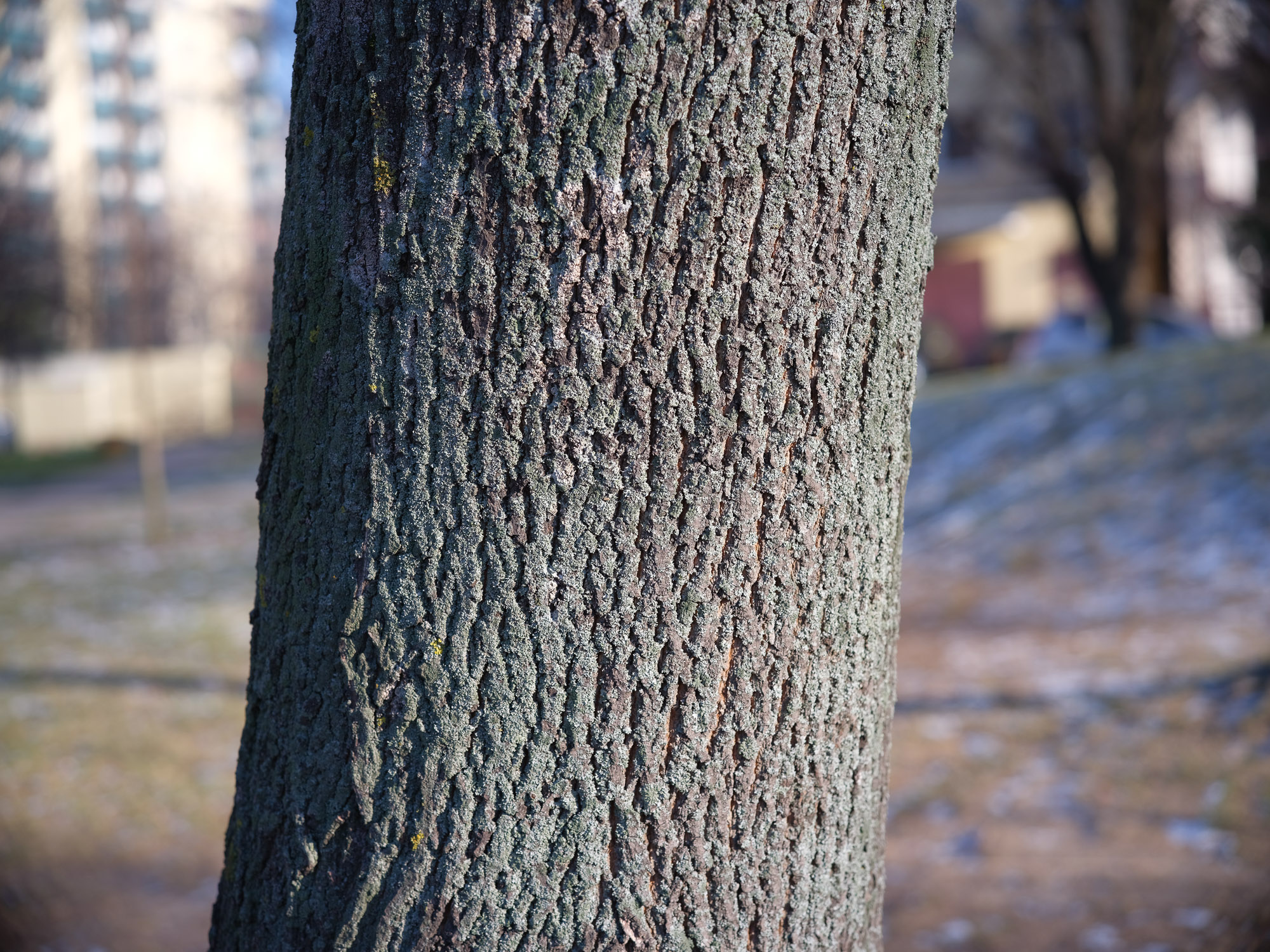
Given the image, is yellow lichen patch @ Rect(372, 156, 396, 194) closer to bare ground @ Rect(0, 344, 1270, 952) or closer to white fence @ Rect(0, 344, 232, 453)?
bare ground @ Rect(0, 344, 1270, 952)

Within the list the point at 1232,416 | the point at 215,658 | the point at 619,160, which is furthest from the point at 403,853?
the point at 1232,416

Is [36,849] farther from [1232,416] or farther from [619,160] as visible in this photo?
[1232,416]

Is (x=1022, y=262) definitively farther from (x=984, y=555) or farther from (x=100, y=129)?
(x=984, y=555)

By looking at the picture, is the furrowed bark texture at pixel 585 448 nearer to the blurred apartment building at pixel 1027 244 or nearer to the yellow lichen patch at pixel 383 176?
the yellow lichen patch at pixel 383 176

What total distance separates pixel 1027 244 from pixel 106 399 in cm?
2770

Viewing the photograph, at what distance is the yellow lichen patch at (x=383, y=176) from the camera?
1.37 metres

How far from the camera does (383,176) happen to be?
138 centimetres

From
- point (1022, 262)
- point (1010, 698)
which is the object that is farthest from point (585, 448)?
point (1022, 262)

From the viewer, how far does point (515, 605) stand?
1.41 meters

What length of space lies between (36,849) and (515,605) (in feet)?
13.8

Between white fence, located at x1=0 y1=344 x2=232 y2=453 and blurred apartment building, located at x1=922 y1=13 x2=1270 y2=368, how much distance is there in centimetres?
2055

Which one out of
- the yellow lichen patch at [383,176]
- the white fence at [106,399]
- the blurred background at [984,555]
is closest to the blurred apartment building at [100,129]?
the blurred background at [984,555]

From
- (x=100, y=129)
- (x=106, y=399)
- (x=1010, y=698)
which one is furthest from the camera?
(x=106, y=399)

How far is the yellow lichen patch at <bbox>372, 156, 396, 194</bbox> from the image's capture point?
137cm
